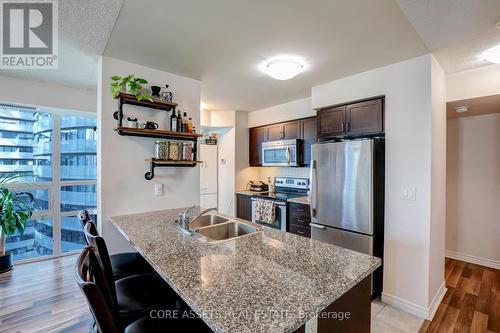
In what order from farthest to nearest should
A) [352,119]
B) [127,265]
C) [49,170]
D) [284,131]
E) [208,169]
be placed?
[208,169] < [284,131] < [49,170] < [352,119] < [127,265]

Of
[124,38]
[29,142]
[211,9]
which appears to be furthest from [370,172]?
[29,142]

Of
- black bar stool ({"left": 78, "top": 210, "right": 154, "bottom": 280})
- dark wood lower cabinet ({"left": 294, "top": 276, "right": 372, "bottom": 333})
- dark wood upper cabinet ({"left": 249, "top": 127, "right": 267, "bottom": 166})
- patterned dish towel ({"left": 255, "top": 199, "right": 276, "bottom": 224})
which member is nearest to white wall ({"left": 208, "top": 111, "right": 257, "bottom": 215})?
dark wood upper cabinet ({"left": 249, "top": 127, "right": 267, "bottom": 166})

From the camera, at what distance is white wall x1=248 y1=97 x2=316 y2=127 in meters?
3.84

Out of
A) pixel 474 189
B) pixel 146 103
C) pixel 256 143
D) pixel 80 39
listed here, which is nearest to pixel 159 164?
pixel 146 103

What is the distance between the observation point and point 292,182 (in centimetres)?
425

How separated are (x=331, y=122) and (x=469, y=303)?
2.39 metres

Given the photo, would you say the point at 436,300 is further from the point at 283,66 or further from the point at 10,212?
the point at 10,212

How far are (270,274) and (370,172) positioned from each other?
5.79 ft

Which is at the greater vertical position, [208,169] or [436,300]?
[208,169]

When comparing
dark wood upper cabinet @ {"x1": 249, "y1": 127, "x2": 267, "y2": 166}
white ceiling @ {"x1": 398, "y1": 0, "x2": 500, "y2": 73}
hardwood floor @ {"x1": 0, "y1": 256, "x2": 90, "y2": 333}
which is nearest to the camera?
white ceiling @ {"x1": 398, "y1": 0, "x2": 500, "y2": 73}

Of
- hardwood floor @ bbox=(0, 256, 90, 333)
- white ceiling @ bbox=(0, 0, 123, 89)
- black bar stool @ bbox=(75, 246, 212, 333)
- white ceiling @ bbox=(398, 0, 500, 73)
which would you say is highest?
white ceiling @ bbox=(0, 0, 123, 89)

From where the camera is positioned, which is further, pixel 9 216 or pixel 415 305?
pixel 9 216

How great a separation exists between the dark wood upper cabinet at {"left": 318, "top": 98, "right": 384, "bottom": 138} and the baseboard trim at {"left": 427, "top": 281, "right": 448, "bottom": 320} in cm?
178

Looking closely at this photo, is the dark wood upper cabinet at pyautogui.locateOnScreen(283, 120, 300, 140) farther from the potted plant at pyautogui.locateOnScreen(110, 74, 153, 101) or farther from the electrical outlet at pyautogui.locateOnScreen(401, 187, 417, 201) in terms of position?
the potted plant at pyautogui.locateOnScreen(110, 74, 153, 101)
